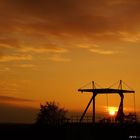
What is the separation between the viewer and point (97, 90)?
221 feet

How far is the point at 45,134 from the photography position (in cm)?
7138

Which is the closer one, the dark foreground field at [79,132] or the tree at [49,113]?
the dark foreground field at [79,132]

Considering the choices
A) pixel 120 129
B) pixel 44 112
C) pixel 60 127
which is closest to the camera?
pixel 120 129

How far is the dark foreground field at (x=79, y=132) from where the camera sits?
65.4 metres

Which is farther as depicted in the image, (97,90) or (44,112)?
(44,112)

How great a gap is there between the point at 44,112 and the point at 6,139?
3578cm

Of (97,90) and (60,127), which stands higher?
(97,90)

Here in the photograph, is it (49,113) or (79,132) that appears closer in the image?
(79,132)

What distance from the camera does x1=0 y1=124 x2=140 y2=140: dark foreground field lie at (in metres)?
65.4

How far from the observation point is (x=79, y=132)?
6781 cm

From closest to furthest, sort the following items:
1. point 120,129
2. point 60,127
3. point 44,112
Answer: point 120,129, point 60,127, point 44,112

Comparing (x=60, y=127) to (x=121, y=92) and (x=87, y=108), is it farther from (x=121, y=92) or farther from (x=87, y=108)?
(x=121, y=92)

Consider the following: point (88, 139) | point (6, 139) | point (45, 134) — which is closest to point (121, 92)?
point (88, 139)

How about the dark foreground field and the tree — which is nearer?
the dark foreground field
